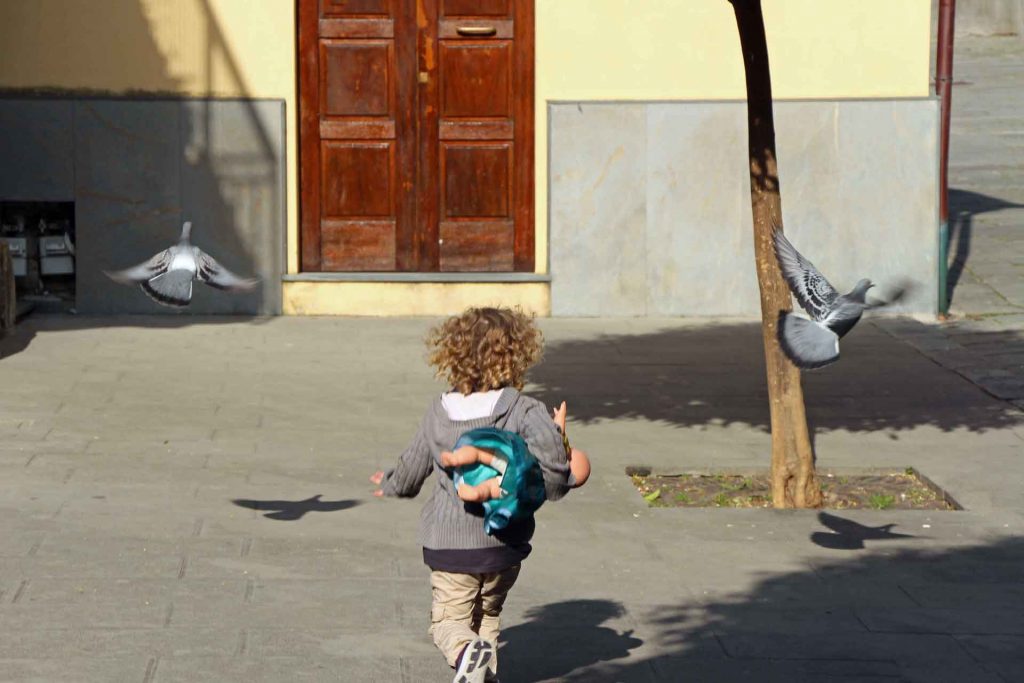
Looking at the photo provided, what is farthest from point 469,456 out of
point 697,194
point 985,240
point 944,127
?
point 985,240

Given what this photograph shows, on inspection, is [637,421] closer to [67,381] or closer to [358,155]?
[67,381]

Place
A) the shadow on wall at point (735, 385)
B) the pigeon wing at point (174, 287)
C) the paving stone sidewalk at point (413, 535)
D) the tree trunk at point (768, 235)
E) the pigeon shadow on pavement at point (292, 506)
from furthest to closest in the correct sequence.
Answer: the shadow on wall at point (735, 385)
the tree trunk at point (768, 235)
the pigeon wing at point (174, 287)
the pigeon shadow on pavement at point (292, 506)
the paving stone sidewalk at point (413, 535)

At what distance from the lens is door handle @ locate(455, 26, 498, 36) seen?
554 inches

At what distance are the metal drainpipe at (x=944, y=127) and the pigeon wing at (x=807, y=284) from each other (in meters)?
6.90

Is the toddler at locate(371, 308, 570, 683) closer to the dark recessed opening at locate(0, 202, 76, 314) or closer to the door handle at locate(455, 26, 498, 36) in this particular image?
the door handle at locate(455, 26, 498, 36)

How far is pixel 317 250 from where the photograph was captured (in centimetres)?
1430

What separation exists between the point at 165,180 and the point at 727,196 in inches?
183

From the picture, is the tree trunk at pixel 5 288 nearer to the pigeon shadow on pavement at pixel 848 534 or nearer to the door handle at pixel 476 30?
the door handle at pixel 476 30

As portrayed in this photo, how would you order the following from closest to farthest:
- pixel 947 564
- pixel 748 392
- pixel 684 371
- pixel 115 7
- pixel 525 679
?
pixel 525 679
pixel 947 564
pixel 748 392
pixel 684 371
pixel 115 7

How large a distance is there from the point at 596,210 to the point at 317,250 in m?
2.37

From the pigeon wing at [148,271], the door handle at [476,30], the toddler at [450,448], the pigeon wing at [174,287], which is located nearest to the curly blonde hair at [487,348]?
the toddler at [450,448]

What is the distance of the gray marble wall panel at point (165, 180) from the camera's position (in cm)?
1395

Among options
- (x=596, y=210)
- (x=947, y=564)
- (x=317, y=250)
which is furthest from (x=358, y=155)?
(x=947, y=564)

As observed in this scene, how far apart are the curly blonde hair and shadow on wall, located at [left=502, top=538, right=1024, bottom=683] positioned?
114 cm
